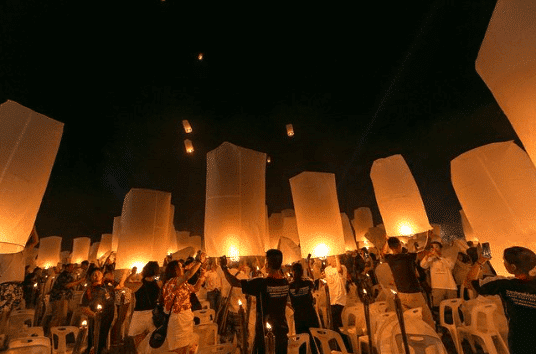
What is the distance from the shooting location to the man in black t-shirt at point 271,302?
3.25m

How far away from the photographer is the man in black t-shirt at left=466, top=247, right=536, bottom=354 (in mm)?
2086

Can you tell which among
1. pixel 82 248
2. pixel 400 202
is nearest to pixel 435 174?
pixel 400 202

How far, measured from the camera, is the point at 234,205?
461 centimetres

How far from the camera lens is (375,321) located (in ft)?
13.1

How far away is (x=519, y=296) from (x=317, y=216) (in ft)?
11.1

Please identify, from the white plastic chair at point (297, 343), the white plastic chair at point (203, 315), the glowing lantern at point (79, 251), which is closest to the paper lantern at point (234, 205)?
the white plastic chair at point (297, 343)

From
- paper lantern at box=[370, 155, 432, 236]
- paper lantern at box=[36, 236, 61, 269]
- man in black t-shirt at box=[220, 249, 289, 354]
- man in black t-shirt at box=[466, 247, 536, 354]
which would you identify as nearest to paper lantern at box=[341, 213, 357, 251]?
paper lantern at box=[370, 155, 432, 236]

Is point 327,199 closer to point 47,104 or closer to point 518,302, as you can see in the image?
point 518,302

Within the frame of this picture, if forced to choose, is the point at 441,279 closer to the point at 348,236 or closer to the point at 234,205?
the point at 234,205

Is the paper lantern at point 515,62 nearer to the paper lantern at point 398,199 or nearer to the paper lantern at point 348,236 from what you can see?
the paper lantern at point 398,199

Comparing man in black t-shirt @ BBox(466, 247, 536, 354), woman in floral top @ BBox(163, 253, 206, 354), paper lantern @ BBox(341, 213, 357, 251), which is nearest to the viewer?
man in black t-shirt @ BBox(466, 247, 536, 354)

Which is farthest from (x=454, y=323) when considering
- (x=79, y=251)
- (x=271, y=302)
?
(x=79, y=251)

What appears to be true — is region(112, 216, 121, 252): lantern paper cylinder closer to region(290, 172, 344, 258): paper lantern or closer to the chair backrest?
region(290, 172, 344, 258): paper lantern

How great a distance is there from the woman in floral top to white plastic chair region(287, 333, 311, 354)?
4.23ft
